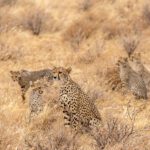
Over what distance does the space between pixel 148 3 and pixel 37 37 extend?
369 cm

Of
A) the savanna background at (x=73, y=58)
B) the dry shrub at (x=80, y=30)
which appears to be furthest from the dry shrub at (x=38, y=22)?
the dry shrub at (x=80, y=30)

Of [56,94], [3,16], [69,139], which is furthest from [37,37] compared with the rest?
[69,139]

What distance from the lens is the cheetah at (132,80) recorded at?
34.9 ft

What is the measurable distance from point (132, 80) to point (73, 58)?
98.5 inches

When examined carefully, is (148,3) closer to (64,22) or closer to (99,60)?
(64,22)

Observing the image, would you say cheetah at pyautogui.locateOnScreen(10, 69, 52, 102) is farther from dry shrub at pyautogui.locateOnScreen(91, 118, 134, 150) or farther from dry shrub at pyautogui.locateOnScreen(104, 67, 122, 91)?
dry shrub at pyautogui.locateOnScreen(91, 118, 134, 150)

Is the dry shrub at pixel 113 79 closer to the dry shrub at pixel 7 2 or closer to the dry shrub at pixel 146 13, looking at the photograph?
the dry shrub at pixel 146 13

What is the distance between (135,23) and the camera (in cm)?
1566

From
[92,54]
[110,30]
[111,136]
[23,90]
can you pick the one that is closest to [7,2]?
[110,30]

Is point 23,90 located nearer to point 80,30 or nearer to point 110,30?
point 80,30

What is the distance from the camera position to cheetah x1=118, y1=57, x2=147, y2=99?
10636 mm

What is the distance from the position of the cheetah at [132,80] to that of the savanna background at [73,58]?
18cm

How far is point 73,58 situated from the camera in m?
13.1

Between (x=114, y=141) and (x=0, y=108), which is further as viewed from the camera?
(x=0, y=108)
